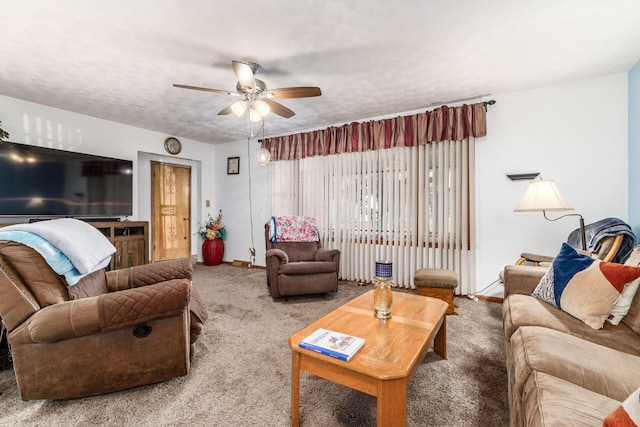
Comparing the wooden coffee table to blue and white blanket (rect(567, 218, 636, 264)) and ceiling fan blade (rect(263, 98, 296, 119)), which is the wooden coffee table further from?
ceiling fan blade (rect(263, 98, 296, 119))

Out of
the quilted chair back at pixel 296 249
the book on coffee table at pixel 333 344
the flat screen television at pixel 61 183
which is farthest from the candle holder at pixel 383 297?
the flat screen television at pixel 61 183

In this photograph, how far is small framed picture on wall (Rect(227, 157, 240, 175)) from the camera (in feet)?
17.5

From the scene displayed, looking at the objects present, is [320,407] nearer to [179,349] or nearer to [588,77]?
[179,349]

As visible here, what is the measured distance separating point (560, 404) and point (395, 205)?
3024 mm

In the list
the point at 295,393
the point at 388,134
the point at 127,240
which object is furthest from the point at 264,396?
the point at 127,240

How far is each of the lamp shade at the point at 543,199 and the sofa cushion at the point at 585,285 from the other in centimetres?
65

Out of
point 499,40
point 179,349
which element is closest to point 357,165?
point 499,40

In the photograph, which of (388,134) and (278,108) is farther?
(388,134)

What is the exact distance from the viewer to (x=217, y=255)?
531 centimetres

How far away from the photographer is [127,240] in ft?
12.9

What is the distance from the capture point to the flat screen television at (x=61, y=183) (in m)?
3.17

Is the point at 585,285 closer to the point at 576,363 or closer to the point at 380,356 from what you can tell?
the point at 576,363

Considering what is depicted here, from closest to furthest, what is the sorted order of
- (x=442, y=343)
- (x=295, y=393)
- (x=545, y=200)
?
(x=295, y=393) < (x=442, y=343) < (x=545, y=200)

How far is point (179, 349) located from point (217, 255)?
3846mm
